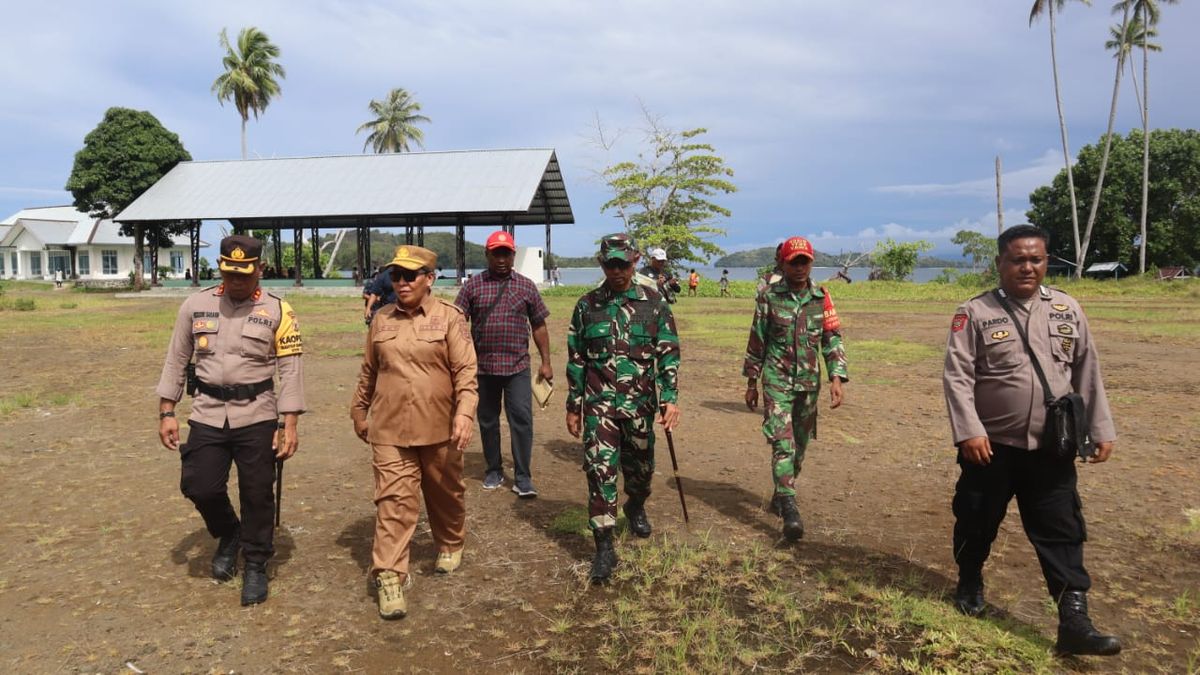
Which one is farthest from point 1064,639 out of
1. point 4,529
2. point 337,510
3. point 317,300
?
point 317,300

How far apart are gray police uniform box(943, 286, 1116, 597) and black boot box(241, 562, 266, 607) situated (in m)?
3.38

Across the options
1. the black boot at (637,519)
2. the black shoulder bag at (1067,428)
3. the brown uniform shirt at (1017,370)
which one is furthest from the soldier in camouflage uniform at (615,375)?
the black shoulder bag at (1067,428)

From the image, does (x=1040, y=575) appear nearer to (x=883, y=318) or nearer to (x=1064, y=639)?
(x=1064, y=639)

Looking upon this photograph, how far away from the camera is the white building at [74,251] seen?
47812 mm

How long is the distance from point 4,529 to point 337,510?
6.68 ft

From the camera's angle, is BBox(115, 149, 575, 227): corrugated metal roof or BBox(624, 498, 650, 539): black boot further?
BBox(115, 149, 575, 227): corrugated metal roof

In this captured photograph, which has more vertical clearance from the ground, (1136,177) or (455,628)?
(1136,177)

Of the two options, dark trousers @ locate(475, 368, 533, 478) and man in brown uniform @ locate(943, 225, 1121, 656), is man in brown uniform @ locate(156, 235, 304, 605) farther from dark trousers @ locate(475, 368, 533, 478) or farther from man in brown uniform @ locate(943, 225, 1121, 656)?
man in brown uniform @ locate(943, 225, 1121, 656)

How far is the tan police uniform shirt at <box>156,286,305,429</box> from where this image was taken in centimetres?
359

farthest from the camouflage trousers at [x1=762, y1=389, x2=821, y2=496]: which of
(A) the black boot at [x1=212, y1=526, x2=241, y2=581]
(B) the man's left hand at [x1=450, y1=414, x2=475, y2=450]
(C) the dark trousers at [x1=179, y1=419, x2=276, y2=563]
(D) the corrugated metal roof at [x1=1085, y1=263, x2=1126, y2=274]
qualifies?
(D) the corrugated metal roof at [x1=1085, y1=263, x2=1126, y2=274]

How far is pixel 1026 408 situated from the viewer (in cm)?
311

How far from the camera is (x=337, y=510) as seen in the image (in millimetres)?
5074

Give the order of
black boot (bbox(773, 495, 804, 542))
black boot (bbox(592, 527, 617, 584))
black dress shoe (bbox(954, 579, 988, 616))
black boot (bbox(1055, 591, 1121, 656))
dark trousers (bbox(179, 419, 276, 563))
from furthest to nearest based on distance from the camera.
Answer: black boot (bbox(773, 495, 804, 542)) → black boot (bbox(592, 527, 617, 584)) → dark trousers (bbox(179, 419, 276, 563)) → black dress shoe (bbox(954, 579, 988, 616)) → black boot (bbox(1055, 591, 1121, 656))

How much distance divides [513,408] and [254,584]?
6.64 feet
